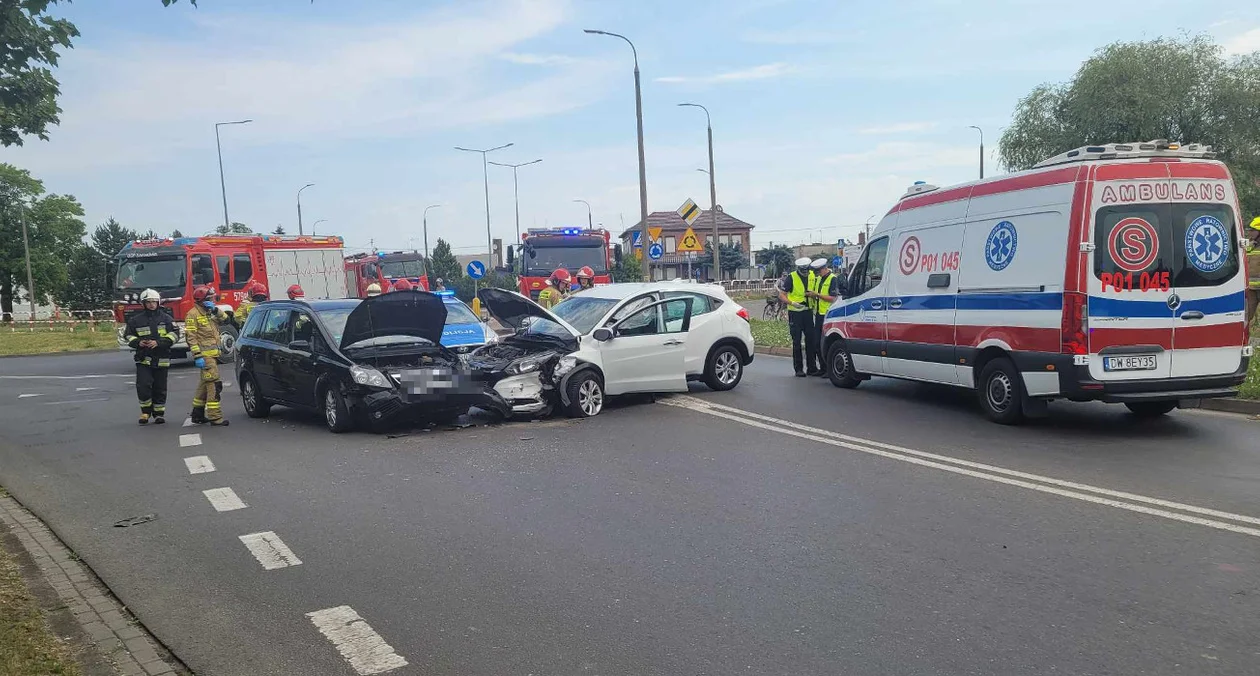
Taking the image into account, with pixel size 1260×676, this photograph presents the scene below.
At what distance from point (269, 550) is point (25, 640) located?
5.60 feet

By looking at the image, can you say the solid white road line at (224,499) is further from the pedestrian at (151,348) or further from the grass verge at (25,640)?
the pedestrian at (151,348)

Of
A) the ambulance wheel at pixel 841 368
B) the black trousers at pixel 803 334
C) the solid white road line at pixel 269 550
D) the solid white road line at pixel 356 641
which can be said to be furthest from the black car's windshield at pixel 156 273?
the solid white road line at pixel 356 641

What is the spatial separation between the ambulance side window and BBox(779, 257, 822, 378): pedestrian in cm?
133

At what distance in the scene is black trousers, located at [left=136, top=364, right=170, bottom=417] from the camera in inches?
483

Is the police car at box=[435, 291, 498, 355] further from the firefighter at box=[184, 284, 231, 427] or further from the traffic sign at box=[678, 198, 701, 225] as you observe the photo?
the traffic sign at box=[678, 198, 701, 225]

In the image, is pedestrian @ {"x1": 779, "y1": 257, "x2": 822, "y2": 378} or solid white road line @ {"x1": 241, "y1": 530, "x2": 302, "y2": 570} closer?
solid white road line @ {"x1": 241, "y1": 530, "x2": 302, "y2": 570}

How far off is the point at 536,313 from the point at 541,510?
5.35 m

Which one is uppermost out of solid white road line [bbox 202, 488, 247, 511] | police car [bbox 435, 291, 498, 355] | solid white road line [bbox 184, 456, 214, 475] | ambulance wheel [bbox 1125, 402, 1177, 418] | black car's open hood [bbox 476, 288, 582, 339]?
black car's open hood [bbox 476, 288, 582, 339]

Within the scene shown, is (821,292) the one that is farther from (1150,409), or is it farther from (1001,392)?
(1150,409)

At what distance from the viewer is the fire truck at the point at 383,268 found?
111ft

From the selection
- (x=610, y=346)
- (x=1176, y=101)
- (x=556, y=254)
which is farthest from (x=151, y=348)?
(x=1176, y=101)

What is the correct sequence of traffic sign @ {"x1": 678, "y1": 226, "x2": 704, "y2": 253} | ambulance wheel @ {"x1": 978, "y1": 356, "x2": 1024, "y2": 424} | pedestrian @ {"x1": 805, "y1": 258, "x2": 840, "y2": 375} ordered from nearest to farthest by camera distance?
ambulance wheel @ {"x1": 978, "y1": 356, "x2": 1024, "y2": 424} → pedestrian @ {"x1": 805, "y1": 258, "x2": 840, "y2": 375} → traffic sign @ {"x1": 678, "y1": 226, "x2": 704, "y2": 253}

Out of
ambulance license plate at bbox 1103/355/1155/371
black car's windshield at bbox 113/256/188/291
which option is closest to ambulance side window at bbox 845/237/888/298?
ambulance license plate at bbox 1103/355/1155/371

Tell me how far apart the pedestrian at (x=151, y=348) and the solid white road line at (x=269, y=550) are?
251 inches
